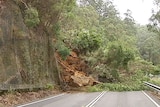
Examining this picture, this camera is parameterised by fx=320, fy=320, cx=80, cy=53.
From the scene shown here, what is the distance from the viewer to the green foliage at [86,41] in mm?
44875

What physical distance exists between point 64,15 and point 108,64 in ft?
45.6

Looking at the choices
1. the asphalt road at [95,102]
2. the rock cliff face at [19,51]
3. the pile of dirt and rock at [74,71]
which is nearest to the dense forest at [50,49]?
the rock cliff face at [19,51]

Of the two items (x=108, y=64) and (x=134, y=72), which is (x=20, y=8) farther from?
(x=134, y=72)

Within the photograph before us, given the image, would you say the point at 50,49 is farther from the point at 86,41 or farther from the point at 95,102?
the point at 95,102

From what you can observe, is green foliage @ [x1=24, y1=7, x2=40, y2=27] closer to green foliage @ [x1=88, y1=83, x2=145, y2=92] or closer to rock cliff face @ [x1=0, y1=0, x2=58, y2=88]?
rock cliff face @ [x1=0, y1=0, x2=58, y2=88]

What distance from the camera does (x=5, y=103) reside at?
1825cm

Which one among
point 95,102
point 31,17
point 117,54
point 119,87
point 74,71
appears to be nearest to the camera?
point 95,102

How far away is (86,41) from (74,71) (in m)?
6.74

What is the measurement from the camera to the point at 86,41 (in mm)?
44875

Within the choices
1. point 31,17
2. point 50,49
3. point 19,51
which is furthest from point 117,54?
point 19,51

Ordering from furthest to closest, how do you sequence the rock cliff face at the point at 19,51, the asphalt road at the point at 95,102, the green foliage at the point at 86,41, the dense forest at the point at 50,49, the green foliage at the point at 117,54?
the green foliage at the point at 86,41
the green foliage at the point at 117,54
the dense forest at the point at 50,49
the rock cliff face at the point at 19,51
the asphalt road at the point at 95,102

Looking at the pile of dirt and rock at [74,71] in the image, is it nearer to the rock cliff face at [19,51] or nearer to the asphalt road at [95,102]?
the rock cliff face at [19,51]

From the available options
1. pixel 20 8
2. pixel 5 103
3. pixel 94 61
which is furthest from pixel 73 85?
pixel 5 103

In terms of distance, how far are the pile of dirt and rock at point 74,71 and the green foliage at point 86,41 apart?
1.47 m
